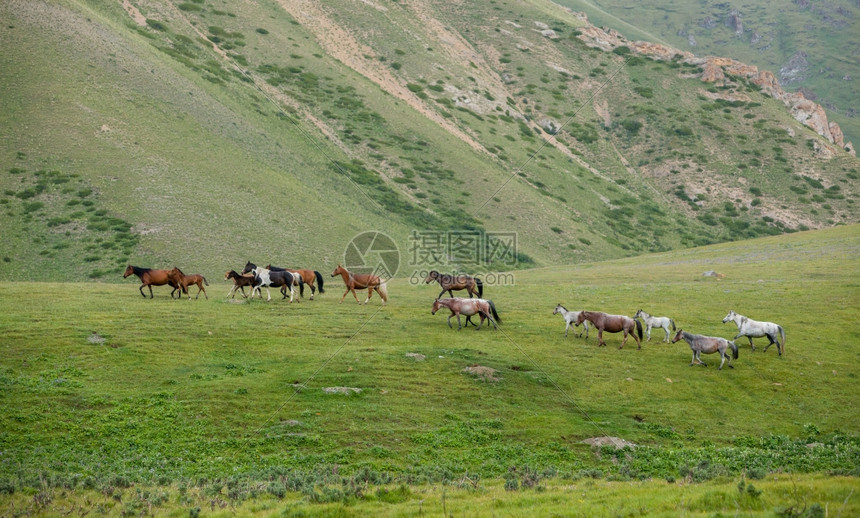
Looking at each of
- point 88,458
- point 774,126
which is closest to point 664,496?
point 88,458

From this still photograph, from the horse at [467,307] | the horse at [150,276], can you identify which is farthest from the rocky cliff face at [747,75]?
the horse at [150,276]

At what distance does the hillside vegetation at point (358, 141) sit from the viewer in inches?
2798

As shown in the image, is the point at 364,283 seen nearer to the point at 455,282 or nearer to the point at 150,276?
the point at 455,282

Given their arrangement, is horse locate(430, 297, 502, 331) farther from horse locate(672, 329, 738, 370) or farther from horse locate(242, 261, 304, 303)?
horse locate(242, 261, 304, 303)

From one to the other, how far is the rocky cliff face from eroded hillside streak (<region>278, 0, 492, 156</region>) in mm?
72348

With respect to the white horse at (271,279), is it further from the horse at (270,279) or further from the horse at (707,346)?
the horse at (707,346)

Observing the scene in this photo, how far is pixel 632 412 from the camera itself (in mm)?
23672

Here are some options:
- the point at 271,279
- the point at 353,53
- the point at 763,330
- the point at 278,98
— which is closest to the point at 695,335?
the point at 763,330

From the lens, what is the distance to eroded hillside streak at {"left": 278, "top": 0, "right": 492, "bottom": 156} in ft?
446

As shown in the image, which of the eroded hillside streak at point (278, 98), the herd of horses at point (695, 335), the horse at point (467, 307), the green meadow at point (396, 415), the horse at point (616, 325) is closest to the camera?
the green meadow at point (396, 415)

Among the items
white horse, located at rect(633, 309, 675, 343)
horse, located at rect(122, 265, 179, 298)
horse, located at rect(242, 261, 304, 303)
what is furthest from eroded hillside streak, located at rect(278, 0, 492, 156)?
white horse, located at rect(633, 309, 675, 343)

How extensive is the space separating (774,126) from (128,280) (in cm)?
15635

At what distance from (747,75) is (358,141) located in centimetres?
12233

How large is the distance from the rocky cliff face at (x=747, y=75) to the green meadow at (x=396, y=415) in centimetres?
15578
